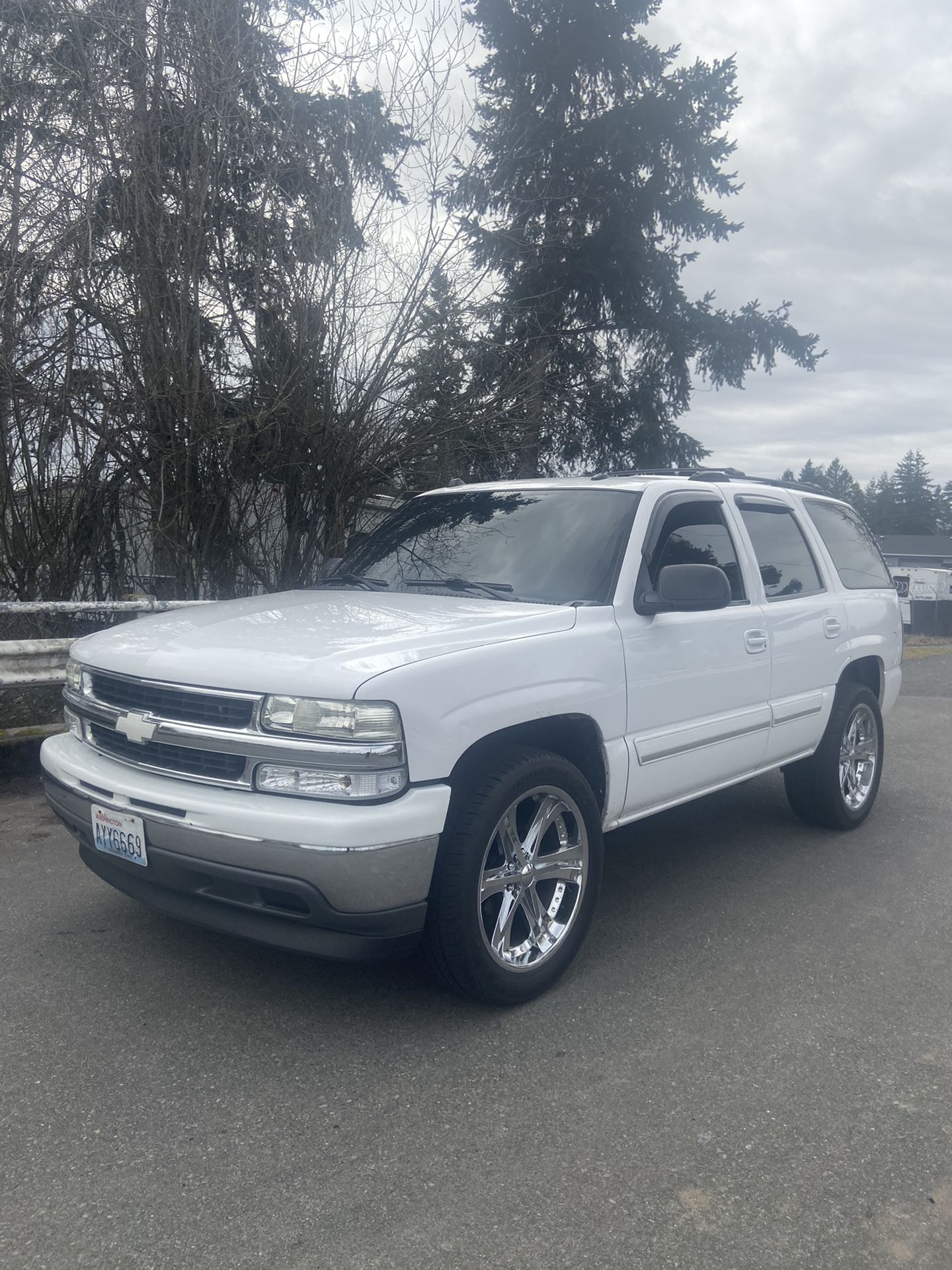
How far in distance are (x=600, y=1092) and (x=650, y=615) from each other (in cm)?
187

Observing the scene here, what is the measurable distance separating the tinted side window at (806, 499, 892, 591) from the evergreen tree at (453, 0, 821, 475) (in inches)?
385

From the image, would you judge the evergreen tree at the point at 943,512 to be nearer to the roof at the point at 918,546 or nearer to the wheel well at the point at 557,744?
the roof at the point at 918,546

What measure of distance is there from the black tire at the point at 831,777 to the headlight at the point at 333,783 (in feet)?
10.8

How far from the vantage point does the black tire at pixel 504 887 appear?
3.25 metres

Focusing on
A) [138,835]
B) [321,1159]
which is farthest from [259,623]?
[321,1159]

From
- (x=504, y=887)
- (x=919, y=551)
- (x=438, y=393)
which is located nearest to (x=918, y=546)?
(x=919, y=551)

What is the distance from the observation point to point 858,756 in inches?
235

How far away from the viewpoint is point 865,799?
603 cm

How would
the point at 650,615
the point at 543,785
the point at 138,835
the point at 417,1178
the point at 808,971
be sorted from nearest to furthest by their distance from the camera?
the point at 417,1178, the point at 138,835, the point at 543,785, the point at 808,971, the point at 650,615

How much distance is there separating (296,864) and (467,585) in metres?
1.66

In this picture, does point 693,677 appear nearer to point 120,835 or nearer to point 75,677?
point 120,835

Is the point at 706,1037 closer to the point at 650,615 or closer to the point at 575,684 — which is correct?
the point at 575,684

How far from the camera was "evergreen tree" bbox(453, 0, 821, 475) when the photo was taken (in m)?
17.6

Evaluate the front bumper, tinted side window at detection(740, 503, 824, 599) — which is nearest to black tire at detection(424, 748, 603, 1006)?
the front bumper
